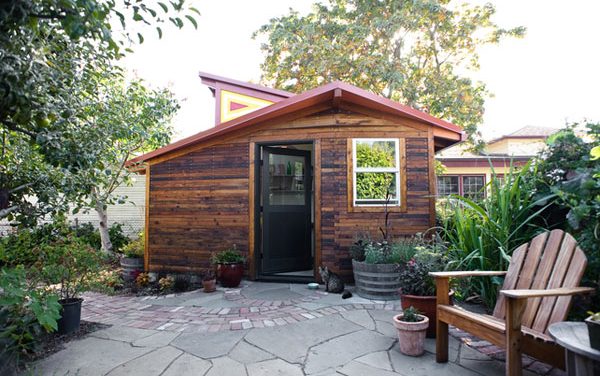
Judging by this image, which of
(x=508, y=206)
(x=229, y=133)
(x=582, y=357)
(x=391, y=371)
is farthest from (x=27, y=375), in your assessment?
(x=508, y=206)

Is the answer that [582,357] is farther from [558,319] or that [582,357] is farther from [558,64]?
[558,64]

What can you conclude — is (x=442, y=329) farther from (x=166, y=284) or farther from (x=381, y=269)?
(x=166, y=284)

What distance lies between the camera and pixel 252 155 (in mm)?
5391

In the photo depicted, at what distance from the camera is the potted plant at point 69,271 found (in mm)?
3188

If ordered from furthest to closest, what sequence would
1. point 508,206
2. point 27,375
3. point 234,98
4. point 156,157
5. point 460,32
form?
point 460,32 → point 234,98 → point 156,157 → point 508,206 → point 27,375

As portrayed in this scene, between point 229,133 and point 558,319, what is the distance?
15.2ft

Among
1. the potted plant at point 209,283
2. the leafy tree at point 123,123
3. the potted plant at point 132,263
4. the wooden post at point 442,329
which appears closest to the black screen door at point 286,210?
the potted plant at point 209,283

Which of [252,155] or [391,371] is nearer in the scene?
[391,371]

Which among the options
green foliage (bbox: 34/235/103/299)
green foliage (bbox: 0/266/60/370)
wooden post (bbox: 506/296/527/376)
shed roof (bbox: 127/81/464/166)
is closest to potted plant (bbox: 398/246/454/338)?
wooden post (bbox: 506/296/527/376)

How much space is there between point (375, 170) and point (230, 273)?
101 inches

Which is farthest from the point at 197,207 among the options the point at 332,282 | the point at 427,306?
the point at 427,306

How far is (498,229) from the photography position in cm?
352

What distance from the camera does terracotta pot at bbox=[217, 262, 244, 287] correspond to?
4.92 metres

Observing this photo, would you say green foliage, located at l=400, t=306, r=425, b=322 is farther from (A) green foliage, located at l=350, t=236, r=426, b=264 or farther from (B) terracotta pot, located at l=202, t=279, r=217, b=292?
(B) terracotta pot, located at l=202, t=279, r=217, b=292
